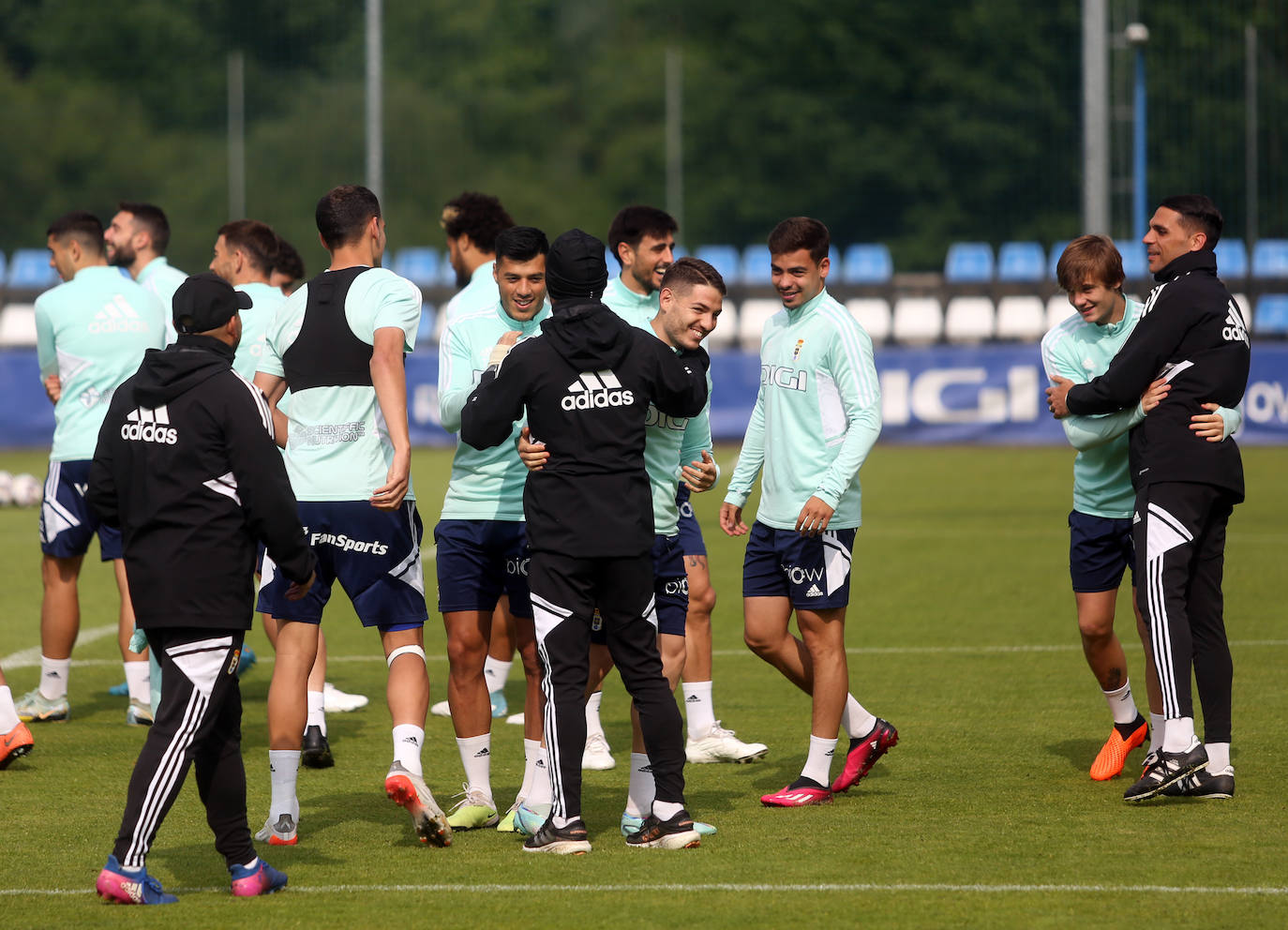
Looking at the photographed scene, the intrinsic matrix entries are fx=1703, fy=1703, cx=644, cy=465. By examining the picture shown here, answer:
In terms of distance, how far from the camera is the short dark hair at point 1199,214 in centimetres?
616

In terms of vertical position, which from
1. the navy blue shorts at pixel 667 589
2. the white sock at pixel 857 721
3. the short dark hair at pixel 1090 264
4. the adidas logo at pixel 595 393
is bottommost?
the white sock at pixel 857 721

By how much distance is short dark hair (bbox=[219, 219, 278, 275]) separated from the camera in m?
7.38

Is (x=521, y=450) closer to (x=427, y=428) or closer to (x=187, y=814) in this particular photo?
(x=187, y=814)

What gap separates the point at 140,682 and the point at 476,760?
95.7 inches

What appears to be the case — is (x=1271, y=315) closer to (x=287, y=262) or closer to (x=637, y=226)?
(x=287, y=262)

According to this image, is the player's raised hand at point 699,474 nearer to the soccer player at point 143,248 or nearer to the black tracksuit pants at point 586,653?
the black tracksuit pants at point 586,653

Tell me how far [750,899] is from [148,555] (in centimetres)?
197

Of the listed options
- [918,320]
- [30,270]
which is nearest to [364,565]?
[918,320]

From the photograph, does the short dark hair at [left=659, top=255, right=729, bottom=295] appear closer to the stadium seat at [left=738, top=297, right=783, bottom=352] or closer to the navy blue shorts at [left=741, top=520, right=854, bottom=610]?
the navy blue shorts at [left=741, top=520, right=854, bottom=610]

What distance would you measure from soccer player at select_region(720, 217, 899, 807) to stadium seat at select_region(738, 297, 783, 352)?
57.4ft

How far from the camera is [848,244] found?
32.7 meters

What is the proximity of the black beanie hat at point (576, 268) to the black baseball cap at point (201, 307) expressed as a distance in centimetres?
99

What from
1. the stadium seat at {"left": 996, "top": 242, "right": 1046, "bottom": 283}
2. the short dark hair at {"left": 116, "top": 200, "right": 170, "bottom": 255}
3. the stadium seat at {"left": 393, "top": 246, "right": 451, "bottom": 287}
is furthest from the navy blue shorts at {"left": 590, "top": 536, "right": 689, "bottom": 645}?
the stadium seat at {"left": 393, "top": 246, "right": 451, "bottom": 287}

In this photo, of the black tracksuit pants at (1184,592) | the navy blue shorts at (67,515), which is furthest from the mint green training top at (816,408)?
the navy blue shorts at (67,515)
